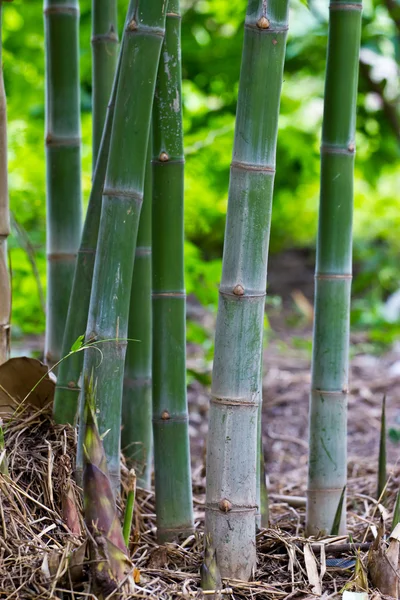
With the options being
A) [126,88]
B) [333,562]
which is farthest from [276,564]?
[126,88]

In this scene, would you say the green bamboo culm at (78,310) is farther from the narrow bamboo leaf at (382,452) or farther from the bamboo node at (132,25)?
the narrow bamboo leaf at (382,452)

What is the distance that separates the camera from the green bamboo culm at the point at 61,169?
143 centimetres

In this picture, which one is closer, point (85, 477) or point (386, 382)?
point (85, 477)

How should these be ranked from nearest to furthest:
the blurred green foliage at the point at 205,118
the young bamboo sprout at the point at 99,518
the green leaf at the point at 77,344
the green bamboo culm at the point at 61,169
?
the young bamboo sprout at the point at 99,518 → the green leaf at the point at 77,344 → the green bamboo culm at the point at 61,169 → the blurred green foliage at the point at 205,118

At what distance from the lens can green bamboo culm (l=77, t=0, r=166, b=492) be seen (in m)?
1.04

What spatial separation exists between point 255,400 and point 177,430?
219mm

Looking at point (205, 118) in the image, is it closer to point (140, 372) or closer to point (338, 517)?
point (140, 372)

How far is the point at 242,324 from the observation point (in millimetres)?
1053

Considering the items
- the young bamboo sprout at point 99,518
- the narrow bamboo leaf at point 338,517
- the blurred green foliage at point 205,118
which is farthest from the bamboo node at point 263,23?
the blurred green foliage at point 205,118

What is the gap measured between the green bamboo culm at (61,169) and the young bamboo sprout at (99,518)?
0.59 meters

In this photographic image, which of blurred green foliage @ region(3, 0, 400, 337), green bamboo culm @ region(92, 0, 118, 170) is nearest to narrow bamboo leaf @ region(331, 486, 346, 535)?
green bamboo culm @ region(92, 0, 118, 170)

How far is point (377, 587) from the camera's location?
1062 millimetres

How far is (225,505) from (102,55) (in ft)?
2.99

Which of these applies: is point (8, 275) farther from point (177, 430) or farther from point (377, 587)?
point (377, 587)
